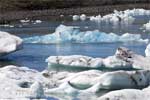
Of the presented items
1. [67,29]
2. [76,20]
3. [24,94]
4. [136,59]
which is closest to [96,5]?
[76,20]

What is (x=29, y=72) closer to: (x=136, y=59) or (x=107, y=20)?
(x=136, y=59)

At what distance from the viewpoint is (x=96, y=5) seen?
6956 cm

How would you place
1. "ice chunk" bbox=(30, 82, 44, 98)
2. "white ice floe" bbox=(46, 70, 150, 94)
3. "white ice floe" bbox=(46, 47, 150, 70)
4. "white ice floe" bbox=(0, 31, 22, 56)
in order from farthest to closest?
1. "white ice floe" bbox=(0, 31, 22, 56)
2. "white ice floe" bbox=(46, 47, 150, 70)
3. "white ice floe" bbox=(46, 70, 150, 94)
4. "ice chunk" bbox=(30, 82, 44, 98)

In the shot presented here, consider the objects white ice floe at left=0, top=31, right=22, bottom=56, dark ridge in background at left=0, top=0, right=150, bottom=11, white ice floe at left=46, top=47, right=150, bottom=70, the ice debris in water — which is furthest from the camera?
dark ridge in background at left=0, top=0, right=150, bottom=11

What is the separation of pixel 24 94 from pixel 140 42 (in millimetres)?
13236

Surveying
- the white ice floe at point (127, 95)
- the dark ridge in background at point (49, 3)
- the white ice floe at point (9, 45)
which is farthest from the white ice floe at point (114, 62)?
the dark ridge in background at point (49, 3)

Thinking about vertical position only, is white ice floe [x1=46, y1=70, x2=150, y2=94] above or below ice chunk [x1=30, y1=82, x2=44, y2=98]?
below

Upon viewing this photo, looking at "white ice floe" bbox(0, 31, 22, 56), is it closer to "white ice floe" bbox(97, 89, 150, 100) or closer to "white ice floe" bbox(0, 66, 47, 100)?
"white ice floe" bbox(0, 66, 47, 100)

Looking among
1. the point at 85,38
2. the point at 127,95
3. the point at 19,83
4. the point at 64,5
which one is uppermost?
the point at 127,95

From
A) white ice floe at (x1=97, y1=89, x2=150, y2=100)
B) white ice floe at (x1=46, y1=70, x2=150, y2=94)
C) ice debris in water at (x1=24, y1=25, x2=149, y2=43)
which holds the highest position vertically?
white ice floe at (x1=97, y1=89, x2=150, y2=100)

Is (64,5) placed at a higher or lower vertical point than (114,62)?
lower

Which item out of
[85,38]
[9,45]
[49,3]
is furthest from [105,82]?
[49,3]

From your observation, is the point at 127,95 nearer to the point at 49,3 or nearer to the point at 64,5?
the point at 64,5

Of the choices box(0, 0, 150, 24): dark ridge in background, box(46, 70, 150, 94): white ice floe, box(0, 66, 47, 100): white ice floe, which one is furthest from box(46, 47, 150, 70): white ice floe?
box(0, 0, 150, 24): dark ridge in background
